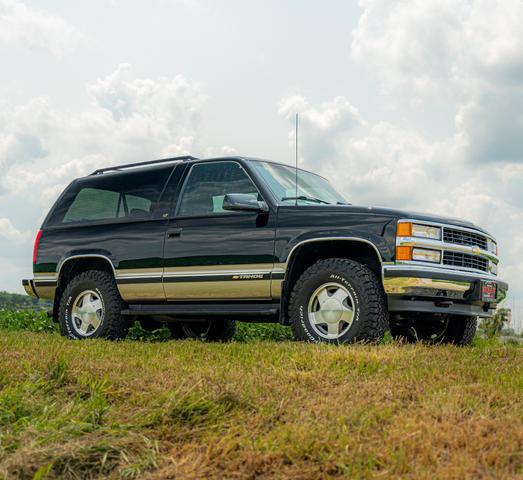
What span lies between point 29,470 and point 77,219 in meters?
6.22

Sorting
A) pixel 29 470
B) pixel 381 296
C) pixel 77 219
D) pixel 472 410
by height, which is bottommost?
pixel 29 470

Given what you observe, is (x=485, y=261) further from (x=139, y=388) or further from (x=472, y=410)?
(x=139, y=388)

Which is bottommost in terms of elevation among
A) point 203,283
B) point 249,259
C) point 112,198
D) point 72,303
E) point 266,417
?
point 266,417

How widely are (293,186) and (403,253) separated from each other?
5.90 ft

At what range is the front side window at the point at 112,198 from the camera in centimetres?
920

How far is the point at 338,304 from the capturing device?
294 inches

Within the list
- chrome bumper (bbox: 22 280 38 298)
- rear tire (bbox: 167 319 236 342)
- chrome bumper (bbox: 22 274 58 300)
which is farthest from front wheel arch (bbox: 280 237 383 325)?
chrome bumper (bbox: 22 280 38 298)

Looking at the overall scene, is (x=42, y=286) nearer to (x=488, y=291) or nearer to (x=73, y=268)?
(x=73, y=268)

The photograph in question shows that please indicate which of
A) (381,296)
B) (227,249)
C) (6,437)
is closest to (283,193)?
(227,249)

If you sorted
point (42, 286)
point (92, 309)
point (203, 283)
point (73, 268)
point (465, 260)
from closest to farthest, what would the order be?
point (465, 260) → point (203, 283) → point (92, 309) → point (73, 268) → point (42, 286)

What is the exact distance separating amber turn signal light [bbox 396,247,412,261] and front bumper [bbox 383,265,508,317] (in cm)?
9

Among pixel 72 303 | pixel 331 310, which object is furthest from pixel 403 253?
pixel 72 303

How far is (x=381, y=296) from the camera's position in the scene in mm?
7387

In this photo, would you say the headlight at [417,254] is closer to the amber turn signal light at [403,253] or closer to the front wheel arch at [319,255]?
the amber turn signal light at [403,253]
